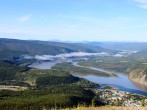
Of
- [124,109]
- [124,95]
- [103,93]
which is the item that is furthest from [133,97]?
[124,109]

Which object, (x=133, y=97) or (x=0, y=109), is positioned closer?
(x=0, y=109)

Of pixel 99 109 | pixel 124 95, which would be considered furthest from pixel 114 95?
pixel 99 109

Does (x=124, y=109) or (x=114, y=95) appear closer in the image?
(x=124, y=109)

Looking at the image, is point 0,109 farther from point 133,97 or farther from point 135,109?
point 133,97

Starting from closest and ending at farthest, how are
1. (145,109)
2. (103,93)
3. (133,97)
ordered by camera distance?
(145,109) → (133,97) → (103,93)

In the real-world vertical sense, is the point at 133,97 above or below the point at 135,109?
below

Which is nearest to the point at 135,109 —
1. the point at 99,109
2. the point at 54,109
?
the point at 99,109

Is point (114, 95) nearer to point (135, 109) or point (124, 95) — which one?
point (124, 95)

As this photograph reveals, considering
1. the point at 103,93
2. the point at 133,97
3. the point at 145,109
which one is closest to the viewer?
the point at 145,109

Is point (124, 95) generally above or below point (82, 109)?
below
